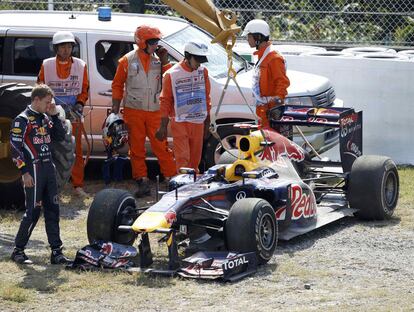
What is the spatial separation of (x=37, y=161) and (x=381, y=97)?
21.8ft

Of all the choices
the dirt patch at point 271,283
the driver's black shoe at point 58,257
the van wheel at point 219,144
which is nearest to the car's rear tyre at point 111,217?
the driver's black shoe at point 58,257

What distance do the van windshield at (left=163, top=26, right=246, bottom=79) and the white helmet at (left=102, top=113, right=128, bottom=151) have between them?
4.16ft

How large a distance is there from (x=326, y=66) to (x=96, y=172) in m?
3.47

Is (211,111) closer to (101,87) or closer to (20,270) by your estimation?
(101,87)

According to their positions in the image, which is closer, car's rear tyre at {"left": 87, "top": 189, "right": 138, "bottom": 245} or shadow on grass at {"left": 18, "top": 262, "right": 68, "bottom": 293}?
shadow on grass at {"left": 18, "top": 262, "right": 68, "bottom": 293}

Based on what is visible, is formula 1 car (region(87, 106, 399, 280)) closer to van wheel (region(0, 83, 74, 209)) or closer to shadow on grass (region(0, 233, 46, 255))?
shadow on grass (region(0, 233, 46, 255))

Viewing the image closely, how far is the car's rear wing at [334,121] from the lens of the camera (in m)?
11.1

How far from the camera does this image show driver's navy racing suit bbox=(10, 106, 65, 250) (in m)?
9.21

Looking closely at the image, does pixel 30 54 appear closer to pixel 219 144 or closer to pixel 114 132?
pixel 114 132

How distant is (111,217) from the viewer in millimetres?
9438

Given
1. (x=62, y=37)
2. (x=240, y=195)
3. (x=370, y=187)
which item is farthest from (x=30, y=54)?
(x=370, y=187)

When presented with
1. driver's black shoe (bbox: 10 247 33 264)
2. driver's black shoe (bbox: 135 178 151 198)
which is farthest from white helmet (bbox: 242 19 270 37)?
driver's black shoe (bbox: 10 247 33 264)

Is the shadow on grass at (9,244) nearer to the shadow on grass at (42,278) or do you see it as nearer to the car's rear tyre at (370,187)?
the shadow on grass at (42,278)

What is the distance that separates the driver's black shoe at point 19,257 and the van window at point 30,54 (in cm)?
395
